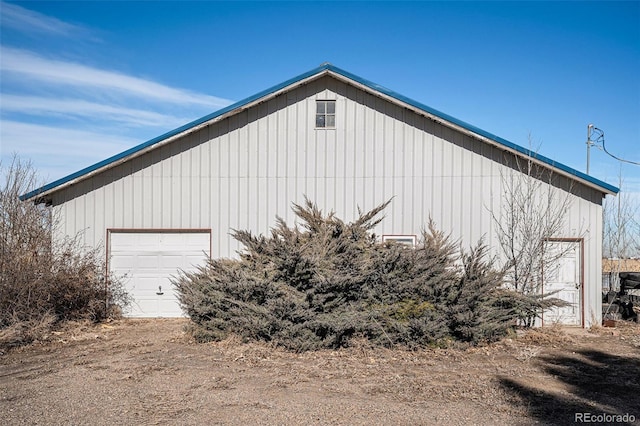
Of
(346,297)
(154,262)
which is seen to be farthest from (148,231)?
(346,297)

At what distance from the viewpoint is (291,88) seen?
42.2 feet

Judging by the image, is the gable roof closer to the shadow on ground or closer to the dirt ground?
the dirt ground

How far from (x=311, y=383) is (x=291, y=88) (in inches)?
319

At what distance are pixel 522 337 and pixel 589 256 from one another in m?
3.50

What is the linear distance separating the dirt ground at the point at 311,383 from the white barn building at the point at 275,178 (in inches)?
122

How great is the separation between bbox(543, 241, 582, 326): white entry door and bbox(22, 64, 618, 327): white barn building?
6.42 ft

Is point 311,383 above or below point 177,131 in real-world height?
below

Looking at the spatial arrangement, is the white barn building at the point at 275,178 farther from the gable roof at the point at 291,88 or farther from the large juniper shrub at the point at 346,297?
the large juniper shrub at the point at 346,297

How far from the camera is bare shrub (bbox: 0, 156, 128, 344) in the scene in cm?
991

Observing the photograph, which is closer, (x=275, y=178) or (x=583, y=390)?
(x=583, y=390)

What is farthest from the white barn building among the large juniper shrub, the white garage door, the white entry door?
the large juniper shrub

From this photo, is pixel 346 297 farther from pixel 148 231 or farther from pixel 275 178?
pixel 148 231

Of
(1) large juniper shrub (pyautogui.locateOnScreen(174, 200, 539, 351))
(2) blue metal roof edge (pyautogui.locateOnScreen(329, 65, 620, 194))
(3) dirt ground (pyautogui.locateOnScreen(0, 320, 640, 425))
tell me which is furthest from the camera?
(2) blue metal roof edge (pyautogui.locateOnScreen(329, 65, 620, 194))

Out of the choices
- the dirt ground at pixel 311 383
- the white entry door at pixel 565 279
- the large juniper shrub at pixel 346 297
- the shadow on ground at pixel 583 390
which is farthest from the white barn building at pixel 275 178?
the shadow on ground at pixel 583 390
